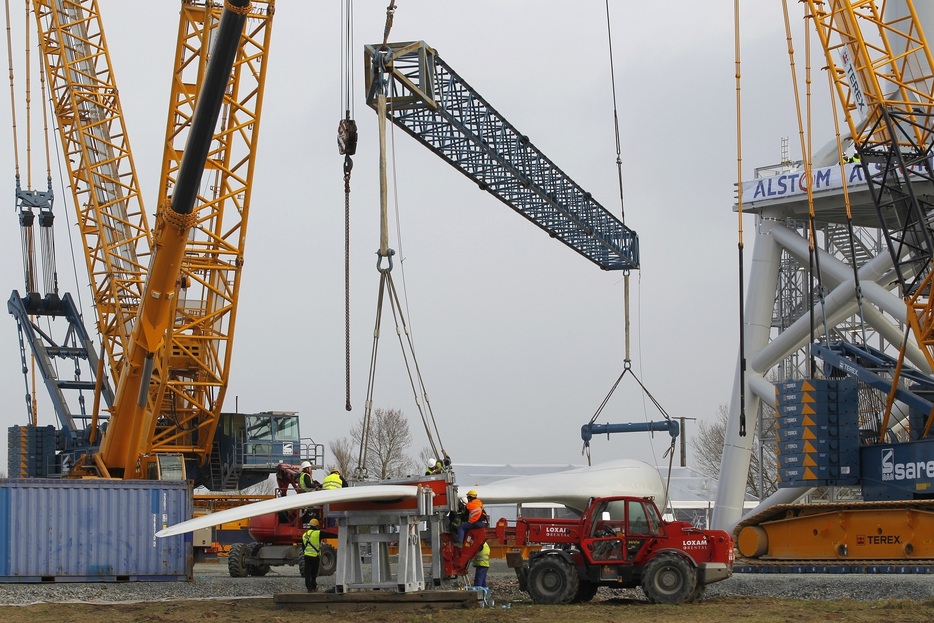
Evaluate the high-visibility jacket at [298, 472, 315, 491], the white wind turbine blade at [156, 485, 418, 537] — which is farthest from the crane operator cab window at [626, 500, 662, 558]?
the high-visibility jacket at [298, 472, 315, 491]

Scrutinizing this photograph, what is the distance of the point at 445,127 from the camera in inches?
1321

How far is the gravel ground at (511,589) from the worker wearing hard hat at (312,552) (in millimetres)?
1449

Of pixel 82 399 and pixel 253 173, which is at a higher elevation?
pixel 253 173

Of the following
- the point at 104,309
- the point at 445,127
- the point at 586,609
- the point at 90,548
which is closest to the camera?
the point at 586,609

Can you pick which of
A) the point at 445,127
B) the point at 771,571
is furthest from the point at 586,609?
the point at 445,127

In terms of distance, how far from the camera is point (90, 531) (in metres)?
26.3

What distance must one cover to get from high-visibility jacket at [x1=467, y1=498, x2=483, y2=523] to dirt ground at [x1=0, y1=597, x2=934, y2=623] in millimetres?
1531

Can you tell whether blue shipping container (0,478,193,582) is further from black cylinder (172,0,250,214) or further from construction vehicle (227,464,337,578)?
black cylinder (172,0,250,214)

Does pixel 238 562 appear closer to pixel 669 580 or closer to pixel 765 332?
pixel 669 580

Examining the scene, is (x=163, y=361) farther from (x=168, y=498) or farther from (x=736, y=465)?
(x=736, y=465)

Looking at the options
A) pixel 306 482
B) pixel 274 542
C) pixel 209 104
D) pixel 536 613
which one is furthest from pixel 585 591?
Result: pixel 209 104

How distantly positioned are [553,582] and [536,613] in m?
1.81

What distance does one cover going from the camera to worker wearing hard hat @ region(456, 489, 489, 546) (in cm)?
2036

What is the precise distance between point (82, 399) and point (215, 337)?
32.4 feet
